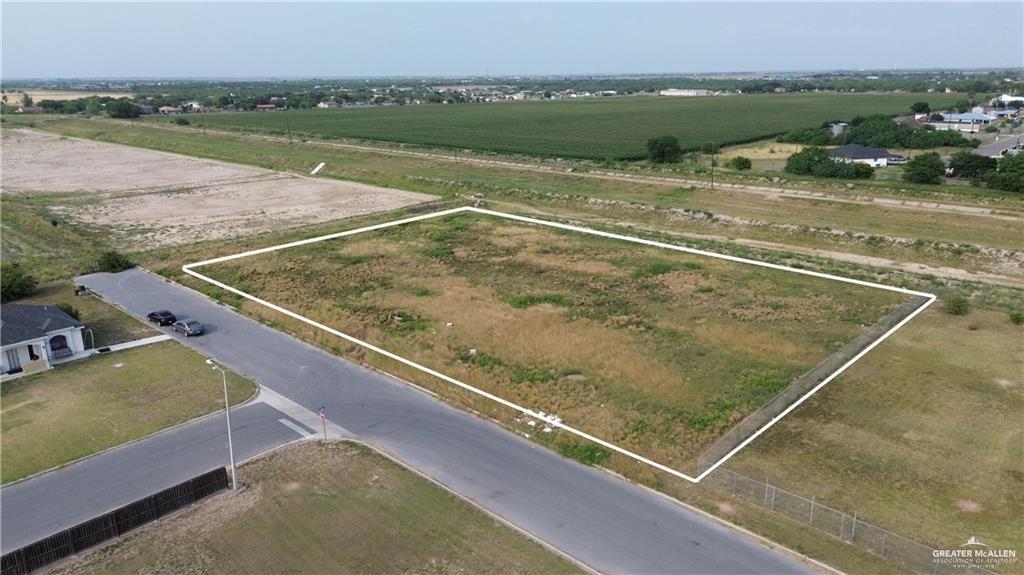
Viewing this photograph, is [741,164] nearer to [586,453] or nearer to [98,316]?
[586,453]

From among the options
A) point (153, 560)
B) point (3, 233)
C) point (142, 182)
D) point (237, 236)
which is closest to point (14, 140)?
point (142, 182)

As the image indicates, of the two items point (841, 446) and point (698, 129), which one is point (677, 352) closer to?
point (841, 446)

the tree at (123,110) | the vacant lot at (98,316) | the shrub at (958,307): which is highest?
the tree at (123,110)

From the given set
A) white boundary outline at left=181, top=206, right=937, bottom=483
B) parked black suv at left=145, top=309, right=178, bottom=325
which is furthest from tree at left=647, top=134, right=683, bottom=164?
parked black suv at left=145, top=309, right=178, bottom=325

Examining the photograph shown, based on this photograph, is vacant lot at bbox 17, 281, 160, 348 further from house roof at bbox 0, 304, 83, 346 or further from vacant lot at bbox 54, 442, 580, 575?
vacant lot at bbox 54, 442, 580, 575

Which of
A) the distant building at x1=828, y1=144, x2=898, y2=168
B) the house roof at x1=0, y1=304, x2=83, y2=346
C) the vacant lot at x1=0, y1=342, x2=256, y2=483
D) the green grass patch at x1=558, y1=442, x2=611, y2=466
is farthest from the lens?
the distant building at x1=828, y1=144, x2=898, y2=168

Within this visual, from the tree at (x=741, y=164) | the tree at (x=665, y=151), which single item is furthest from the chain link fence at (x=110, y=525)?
the tree at (x=665, y=151)

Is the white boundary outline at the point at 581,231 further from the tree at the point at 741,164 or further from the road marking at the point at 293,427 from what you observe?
the tree at the point at 741,164
